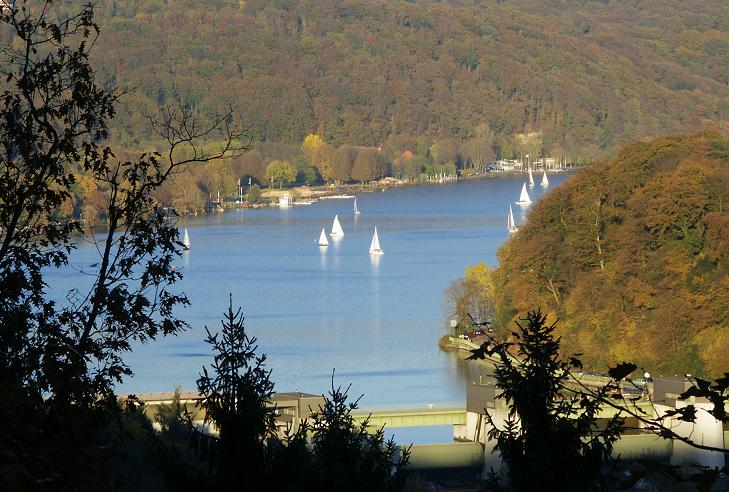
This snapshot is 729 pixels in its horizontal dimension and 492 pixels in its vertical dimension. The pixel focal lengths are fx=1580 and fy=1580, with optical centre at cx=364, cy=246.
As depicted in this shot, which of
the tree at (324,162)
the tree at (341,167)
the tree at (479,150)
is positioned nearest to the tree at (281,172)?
the tree at (324,162)

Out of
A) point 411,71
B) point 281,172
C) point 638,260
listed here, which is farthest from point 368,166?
point 638,260

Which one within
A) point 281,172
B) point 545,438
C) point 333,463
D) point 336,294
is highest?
point 281,172

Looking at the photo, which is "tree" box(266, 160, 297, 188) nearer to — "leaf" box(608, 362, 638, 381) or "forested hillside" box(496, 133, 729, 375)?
"forested hillside" box(496, 133, 729, 375)

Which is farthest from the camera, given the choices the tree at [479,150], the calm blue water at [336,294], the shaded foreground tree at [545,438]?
the tree at [479,150]

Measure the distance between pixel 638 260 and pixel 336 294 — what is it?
1037 centimetres

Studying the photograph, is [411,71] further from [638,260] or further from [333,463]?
[333,463]

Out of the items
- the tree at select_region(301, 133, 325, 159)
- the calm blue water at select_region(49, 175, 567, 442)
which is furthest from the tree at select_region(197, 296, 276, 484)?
the tree at select_region(301, 133, 325, 159)

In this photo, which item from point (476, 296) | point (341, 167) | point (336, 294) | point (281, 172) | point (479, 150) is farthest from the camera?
point (479, 150)

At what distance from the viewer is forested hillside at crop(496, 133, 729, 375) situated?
Result: 18.8 metres

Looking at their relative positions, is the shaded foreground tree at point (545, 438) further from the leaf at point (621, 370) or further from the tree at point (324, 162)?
the tree at point (324, 162)

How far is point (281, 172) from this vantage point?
74000 millimetres

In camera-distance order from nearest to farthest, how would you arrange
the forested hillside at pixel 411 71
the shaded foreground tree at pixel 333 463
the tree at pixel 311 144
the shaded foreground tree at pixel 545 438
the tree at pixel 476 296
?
the shaded foreground tree at pixel 545 438, the shaded foreground tree at pixel 333 463, the tree at pixel 476 296, the tree at pixel 311 144, the forested hillside at pixel 411 71

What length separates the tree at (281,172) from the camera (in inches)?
2891

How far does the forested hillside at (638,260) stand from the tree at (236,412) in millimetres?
12243
